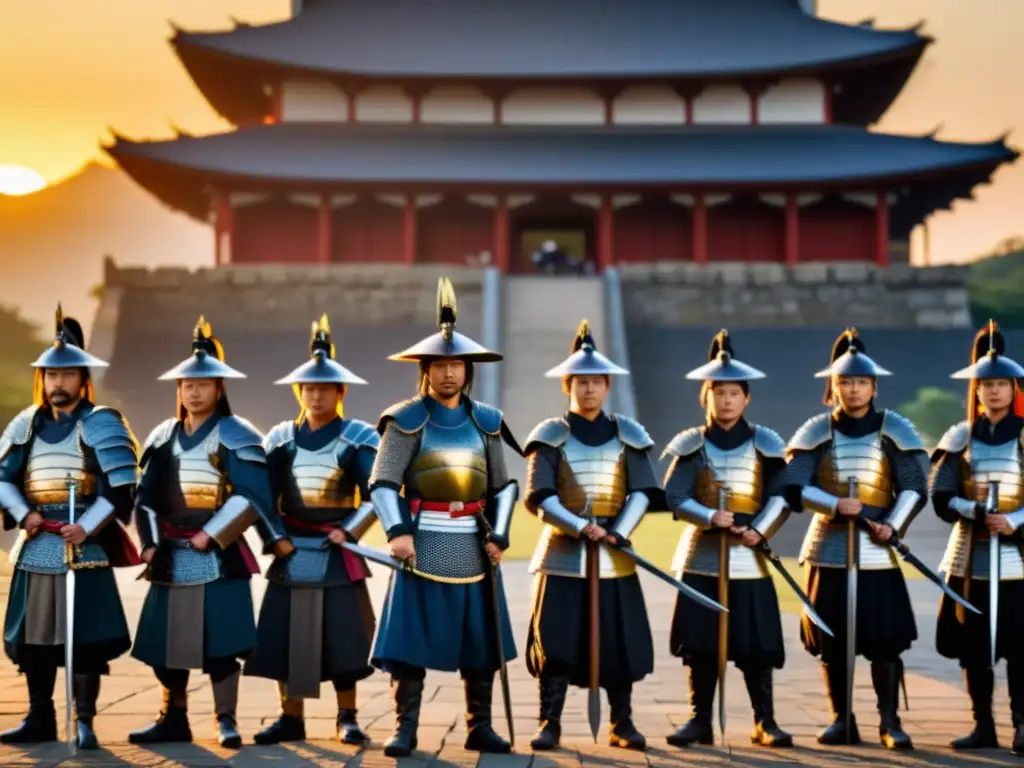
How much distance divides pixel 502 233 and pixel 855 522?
A: 2503cm

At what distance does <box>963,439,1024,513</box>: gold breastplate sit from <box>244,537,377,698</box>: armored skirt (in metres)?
2.87

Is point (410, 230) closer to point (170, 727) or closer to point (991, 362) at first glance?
point (991, 362)

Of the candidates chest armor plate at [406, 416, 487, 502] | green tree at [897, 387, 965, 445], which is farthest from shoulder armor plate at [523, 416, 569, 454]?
green tree at [897, 387, 965, 445]

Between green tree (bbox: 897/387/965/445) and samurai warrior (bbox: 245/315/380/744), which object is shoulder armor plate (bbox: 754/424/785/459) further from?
green tree (bbox: 897/387/965/445)

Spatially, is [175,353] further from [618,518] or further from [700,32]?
[618,518]

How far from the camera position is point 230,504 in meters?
6.27

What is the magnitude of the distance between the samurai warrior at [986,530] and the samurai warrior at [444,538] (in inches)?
81.4

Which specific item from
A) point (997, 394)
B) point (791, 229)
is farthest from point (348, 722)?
point (791, 229)

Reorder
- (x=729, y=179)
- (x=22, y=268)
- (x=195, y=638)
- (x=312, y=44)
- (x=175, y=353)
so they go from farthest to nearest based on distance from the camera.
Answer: (x=22, y=268), (x=312, y=44), (x=729, y=179), (x=175, y=353), (x=195, y=638)

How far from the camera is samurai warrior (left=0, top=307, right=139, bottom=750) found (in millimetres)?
6195

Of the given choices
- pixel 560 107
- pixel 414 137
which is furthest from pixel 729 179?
pixel 414 137

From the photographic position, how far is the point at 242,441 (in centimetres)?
636

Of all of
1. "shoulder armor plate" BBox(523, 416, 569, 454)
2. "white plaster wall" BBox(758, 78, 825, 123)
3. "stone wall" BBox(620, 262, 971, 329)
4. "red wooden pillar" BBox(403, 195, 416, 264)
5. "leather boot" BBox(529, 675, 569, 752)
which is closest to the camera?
"leather boot" BBox(529, 675, 569, 752)

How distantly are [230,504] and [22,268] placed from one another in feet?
366
